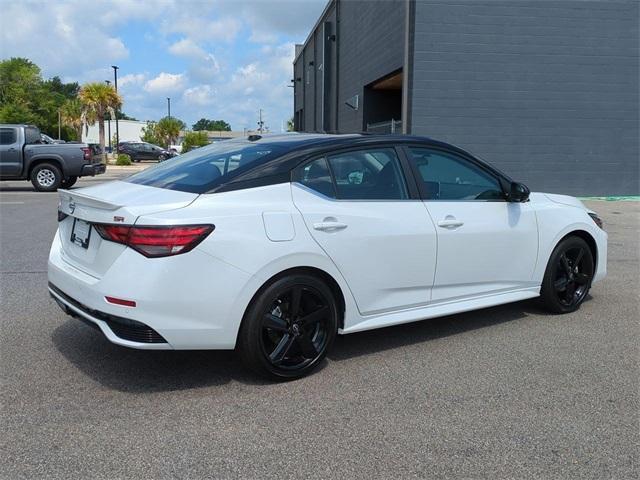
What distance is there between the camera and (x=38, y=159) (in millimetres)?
17609

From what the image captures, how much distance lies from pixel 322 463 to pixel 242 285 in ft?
3.79

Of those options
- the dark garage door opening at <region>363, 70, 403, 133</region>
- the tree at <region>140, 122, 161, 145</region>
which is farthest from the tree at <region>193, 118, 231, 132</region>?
the dark garage door opening at <region>363, 70, 403, 133</region>

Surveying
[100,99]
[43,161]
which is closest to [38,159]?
[43,161]

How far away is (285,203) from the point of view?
12.7ft

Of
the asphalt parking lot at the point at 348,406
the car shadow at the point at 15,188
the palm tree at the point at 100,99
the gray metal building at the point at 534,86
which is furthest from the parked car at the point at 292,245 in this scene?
the palm tree at the point at 100,99

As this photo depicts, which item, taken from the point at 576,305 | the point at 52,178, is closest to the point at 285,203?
the point at 576,305

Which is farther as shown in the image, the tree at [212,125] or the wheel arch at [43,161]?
the tree at [212,125]

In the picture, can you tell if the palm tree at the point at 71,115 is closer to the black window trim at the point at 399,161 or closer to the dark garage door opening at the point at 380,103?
the dark garage door opening at the point at 380,103

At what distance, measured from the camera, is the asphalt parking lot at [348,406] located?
117 inches

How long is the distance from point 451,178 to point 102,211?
270cm

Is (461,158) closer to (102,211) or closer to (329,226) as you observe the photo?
(329,226)

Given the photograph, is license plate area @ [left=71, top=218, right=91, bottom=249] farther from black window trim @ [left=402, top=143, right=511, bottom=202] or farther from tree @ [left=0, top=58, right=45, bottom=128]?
tree @ [left=0, top=58, right=45, bottom=128]

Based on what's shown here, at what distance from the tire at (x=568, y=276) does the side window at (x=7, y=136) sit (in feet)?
54.1

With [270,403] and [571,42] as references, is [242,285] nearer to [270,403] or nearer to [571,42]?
[270,403]
